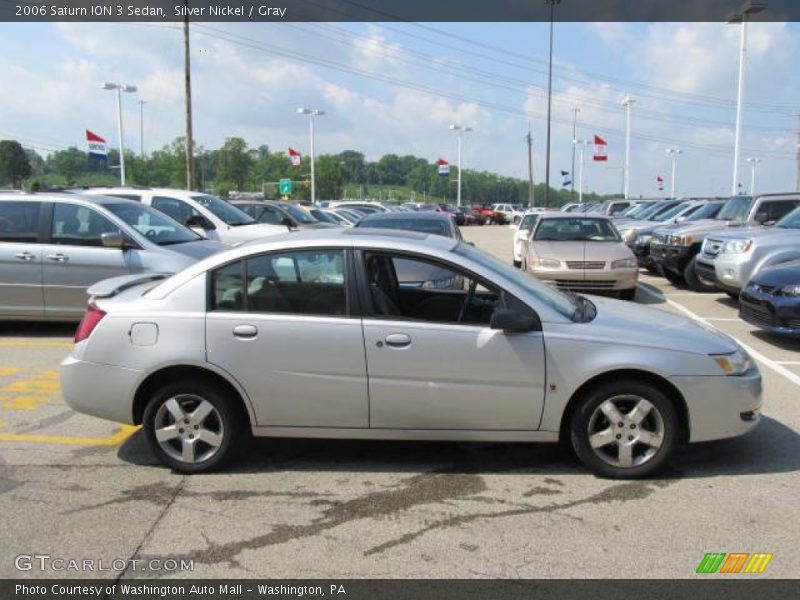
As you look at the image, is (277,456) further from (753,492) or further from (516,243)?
(516,243)

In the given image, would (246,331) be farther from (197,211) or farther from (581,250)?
(197,211)

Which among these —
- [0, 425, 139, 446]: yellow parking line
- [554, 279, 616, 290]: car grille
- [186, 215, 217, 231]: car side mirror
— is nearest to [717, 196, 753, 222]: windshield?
[554, 279, 616, 290]: car grille

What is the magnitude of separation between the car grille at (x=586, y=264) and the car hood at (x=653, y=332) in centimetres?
643

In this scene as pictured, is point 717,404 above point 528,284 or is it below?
below

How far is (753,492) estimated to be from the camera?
13.7ft

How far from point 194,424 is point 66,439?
139cm

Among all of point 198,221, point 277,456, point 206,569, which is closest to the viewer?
point 206,569

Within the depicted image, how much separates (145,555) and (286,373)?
1321 millimetres

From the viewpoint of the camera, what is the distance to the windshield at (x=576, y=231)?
41.4 feet

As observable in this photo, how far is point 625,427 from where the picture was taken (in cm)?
429

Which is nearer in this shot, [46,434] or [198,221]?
[46,434]

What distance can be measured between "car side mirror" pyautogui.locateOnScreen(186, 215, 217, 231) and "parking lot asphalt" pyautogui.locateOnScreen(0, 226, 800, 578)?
264 inches

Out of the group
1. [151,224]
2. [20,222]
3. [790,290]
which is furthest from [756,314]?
[20,222]
